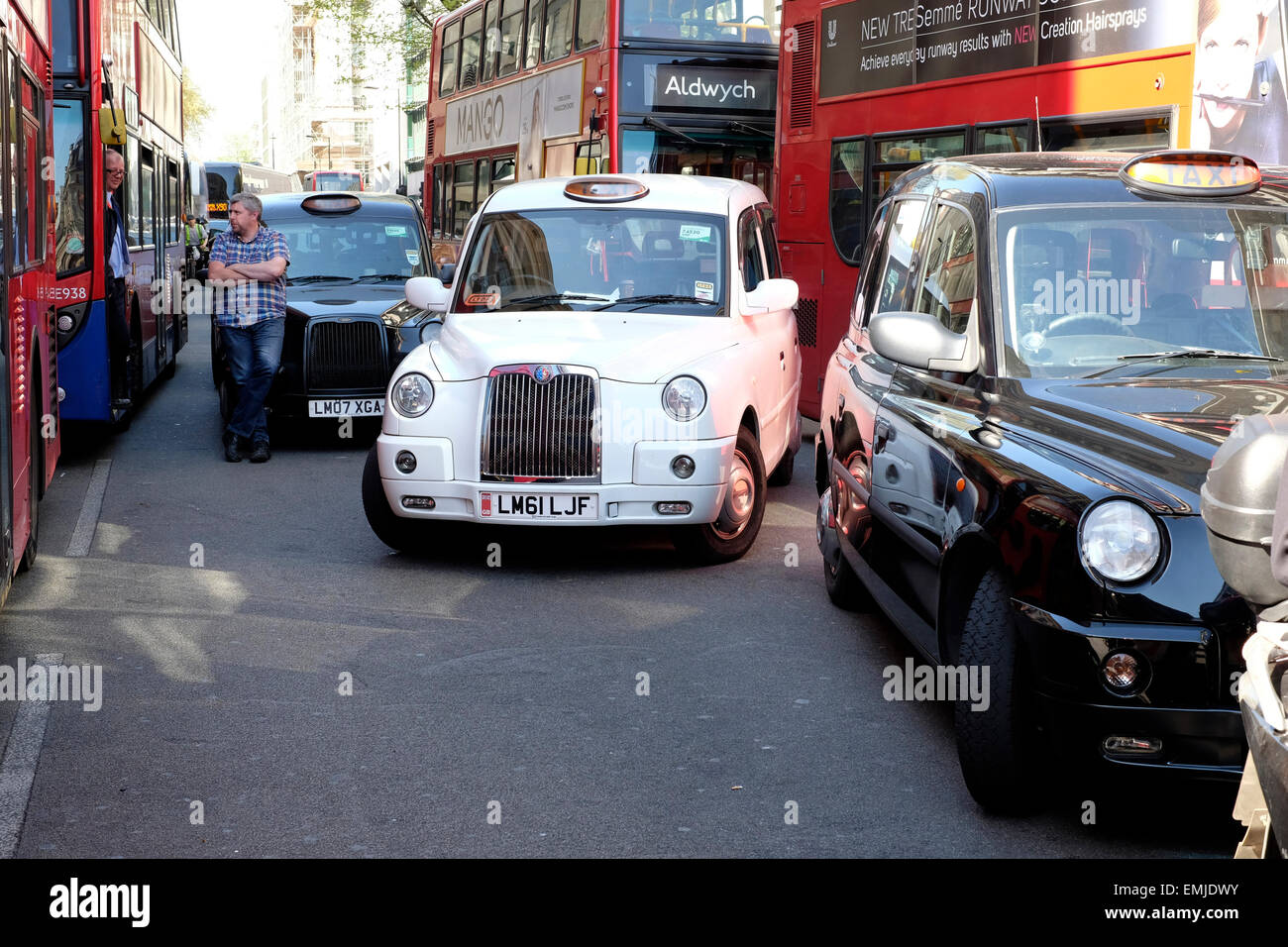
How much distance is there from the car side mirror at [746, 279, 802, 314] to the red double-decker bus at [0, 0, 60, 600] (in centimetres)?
367

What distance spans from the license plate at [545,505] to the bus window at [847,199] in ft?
16.9

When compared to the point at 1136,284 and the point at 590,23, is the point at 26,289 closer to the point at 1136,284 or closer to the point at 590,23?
the point at 1136,284

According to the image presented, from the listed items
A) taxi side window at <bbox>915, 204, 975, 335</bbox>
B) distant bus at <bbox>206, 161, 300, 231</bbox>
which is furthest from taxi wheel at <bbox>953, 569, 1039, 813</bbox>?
distant bus at <bbox>206, 161, 300, 231</bbox>

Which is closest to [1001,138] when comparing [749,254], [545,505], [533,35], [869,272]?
[749,254]

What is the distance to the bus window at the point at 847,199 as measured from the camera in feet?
40.0

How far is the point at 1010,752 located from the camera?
436 cm

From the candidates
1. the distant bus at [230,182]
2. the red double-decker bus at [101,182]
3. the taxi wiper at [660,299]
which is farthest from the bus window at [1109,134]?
the distant bus at [230,182]

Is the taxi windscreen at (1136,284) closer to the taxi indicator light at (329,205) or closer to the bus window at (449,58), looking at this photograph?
the taxi indicator light at (329,205)

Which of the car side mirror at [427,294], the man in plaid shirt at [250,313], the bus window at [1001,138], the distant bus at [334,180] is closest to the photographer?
the car side mirror at [427,294]

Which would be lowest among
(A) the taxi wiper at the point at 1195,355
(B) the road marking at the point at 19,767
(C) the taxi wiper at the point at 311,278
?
(B) the road marking at the point at 19,767

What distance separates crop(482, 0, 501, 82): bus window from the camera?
21172 millimetres

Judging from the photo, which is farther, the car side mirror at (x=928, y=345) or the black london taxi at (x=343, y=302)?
the black london taxi at (x=343, y=302)

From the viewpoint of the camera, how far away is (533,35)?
19.2 meters
